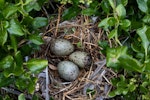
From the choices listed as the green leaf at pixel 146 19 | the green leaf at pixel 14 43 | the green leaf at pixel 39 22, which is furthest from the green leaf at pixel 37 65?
the green leaf at pixel 146 19

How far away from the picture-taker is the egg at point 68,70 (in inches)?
86.8

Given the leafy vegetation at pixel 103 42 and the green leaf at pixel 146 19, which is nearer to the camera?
the leafy vegetation at pixel 103 42

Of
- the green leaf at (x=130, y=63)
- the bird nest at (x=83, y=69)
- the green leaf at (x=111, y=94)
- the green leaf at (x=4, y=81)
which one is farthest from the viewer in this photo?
the bird nest at (x=83, y=69)

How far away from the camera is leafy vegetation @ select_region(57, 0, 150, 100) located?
75.8 inches

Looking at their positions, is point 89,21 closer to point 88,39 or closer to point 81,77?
point 88,39

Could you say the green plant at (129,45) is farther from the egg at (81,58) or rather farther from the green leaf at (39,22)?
the green leaf at (39,22)

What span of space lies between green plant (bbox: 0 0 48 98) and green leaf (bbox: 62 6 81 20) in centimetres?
16

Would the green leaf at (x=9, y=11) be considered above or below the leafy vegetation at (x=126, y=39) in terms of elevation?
above

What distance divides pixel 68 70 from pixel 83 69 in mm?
104

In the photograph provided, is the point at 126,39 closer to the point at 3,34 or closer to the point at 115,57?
the point at 115,57

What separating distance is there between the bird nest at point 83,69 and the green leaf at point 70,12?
4 cm

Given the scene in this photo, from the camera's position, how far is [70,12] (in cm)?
226

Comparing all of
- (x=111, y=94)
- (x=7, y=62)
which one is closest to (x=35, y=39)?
(x=7, y=62)

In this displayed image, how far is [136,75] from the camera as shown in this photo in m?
2.12
